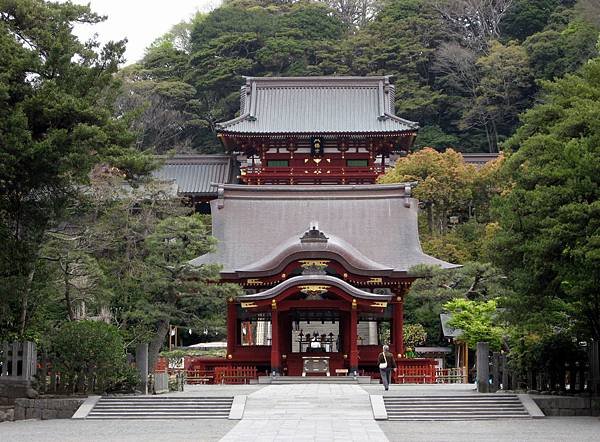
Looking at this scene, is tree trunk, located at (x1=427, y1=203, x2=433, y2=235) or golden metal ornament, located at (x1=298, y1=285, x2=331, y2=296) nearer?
golden metal ornament, located at (x1=298, y1=285, x2=331, y2=296)

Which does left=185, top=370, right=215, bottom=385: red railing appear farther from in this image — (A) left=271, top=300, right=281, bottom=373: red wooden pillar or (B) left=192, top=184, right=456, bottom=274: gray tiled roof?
(B) left=192, top=184, right=456, bottom=274: gray tiled roof

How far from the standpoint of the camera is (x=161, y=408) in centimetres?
2034

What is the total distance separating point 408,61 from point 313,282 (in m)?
35.9

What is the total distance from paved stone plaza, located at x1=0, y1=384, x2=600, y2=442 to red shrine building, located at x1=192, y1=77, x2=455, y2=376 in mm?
8879

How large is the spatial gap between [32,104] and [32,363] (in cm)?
534

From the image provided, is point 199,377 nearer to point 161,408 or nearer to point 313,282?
point 313,282

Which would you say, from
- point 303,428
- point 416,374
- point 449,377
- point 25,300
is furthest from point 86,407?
point 449,377

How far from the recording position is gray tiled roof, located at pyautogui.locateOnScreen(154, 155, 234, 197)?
167ft

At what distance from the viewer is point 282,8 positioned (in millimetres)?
72250

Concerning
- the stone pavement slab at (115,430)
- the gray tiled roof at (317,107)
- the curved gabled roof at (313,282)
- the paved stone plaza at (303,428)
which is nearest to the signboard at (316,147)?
the gray tiled roof at (317,107)

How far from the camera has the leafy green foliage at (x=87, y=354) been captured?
819 inches

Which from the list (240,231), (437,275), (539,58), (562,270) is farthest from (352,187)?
(539,58)

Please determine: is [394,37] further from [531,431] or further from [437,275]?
[531,431]

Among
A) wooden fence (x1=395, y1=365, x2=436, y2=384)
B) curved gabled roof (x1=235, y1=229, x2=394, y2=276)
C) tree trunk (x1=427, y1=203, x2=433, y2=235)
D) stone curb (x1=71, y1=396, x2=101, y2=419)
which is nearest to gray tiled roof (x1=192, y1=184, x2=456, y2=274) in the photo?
curved gabled roof (x1=235, y1=229, x2=394, y2=276)
